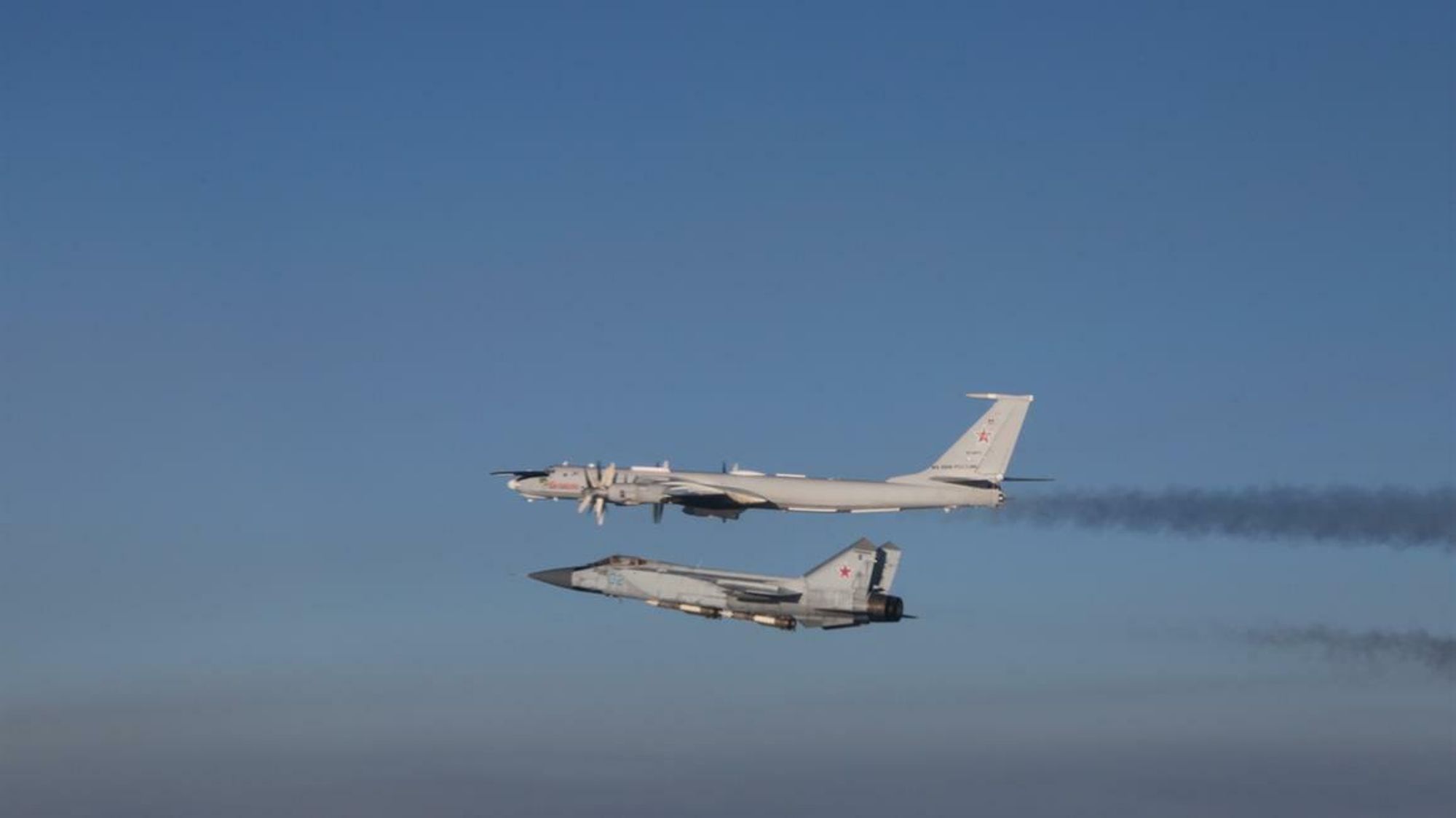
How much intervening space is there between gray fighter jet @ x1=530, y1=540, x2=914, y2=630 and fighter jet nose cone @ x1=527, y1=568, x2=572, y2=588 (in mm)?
4571

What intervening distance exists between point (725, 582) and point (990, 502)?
16.7 m

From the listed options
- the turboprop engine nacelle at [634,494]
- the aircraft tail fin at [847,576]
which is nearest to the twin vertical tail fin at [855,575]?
the aircraft tail fin at [847,576]

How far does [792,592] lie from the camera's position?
126 metres

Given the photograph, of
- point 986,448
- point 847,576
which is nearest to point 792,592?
point 847,576

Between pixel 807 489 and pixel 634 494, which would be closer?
pixel 807 489

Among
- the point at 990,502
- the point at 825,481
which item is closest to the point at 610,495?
the point at 825,481

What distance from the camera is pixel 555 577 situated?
135250mm

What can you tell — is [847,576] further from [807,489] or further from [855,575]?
[807,489]

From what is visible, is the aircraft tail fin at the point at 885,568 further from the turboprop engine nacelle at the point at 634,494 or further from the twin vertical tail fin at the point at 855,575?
the turboprop engine nacelle at the point at 634,494

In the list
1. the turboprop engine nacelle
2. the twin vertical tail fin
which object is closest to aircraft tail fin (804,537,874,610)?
the twin vertical tail fin

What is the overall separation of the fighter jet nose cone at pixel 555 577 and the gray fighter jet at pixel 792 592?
4.57 metres

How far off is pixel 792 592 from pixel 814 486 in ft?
23.1

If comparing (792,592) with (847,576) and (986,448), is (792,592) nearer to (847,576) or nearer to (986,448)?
(847,576)

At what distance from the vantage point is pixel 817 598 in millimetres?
126000
